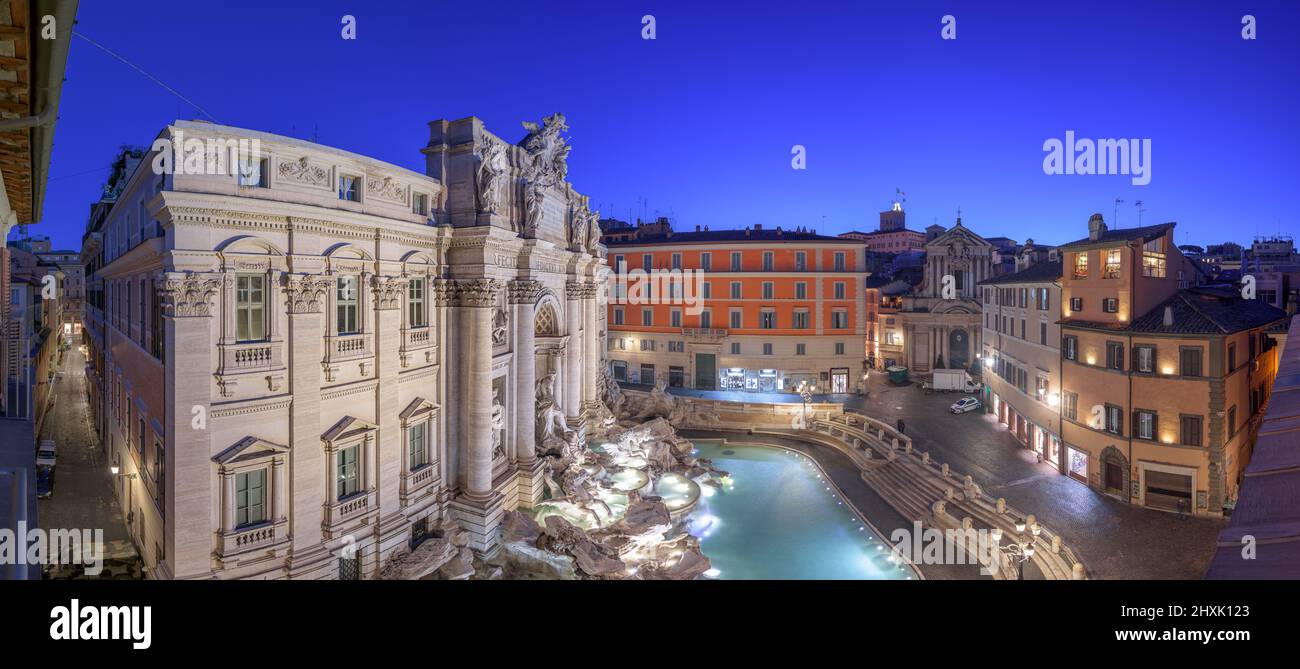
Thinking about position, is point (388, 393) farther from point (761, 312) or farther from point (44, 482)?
point (761, 312)

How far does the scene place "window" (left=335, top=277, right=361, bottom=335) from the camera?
49.8 ft

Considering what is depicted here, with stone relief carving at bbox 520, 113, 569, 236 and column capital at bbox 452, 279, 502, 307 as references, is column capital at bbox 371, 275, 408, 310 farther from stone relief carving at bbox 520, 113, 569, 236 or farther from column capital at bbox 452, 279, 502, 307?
stone relief carving at bbox 520, 113, 569, 236

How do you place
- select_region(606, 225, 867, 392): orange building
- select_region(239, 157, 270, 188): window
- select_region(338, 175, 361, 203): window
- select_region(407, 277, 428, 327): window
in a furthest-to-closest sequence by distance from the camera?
1. select_region(606, 225, 867, 392): orange building
2. select_region(407, 277, 428, 327): window
3. select_region(338, 175, 361, 203): window
4. select_region(239, 157, 270, 188): window

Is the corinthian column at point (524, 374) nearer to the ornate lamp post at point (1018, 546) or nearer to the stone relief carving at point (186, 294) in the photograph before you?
the stone relief carving at point (186, 294)

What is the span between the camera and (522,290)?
22188 millimetres

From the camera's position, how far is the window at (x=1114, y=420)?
23.6 m

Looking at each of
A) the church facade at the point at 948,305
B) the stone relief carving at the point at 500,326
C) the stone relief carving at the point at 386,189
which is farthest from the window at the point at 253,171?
the church facade at the point at 948,305

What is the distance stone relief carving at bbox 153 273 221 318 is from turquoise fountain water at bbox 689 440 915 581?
1638 centimetres

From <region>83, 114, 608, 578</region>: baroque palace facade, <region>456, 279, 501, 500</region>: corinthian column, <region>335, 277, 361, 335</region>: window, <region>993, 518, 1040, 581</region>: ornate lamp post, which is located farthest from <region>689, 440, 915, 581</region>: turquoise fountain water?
<region>335, 277, 361, 335</region>: window

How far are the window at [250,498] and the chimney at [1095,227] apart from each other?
33.7m

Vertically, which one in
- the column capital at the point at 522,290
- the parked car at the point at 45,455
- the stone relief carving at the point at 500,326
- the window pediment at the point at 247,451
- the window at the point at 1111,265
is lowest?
the parked car at the point at 45,455
